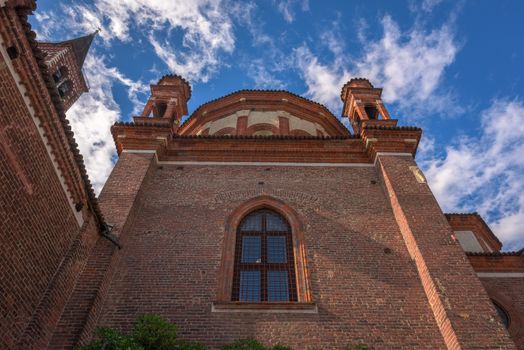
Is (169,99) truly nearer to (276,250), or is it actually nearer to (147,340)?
(276,250)

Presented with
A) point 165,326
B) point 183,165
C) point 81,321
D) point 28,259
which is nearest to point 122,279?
point 81,321

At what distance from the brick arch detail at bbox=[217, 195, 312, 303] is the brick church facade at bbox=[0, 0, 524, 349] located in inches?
1.5

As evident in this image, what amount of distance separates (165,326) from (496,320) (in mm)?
6086

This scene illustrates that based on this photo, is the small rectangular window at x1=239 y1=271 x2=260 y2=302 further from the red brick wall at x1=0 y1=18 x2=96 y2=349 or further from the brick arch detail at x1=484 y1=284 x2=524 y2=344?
the brick arch detail at x1=484 y1=284 x2=524 y2=344

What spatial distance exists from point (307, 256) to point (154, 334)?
4315 millimetres

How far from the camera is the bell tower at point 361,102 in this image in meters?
14.5

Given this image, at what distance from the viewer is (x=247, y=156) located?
488 inches

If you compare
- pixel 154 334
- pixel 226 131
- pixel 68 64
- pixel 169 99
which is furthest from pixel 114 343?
pixel 68 64

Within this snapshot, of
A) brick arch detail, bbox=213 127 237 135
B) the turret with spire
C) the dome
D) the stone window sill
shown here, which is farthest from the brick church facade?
the turret with spire

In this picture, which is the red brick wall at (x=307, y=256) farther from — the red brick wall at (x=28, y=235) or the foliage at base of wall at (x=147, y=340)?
the foliage at base of wall at (x=147, y=340)

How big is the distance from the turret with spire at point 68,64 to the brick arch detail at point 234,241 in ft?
74.6

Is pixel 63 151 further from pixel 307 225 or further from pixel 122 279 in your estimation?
pixel 307 225

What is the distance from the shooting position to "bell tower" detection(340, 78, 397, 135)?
14.5 metres

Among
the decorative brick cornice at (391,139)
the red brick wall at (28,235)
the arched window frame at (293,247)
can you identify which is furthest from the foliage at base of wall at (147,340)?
the decorative brick cornice at (391,139)
